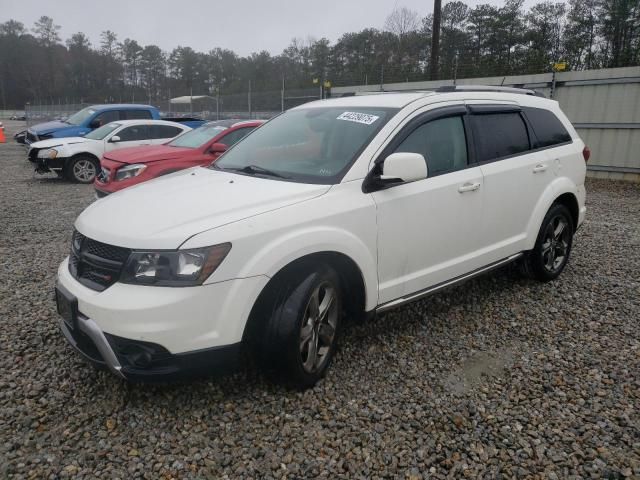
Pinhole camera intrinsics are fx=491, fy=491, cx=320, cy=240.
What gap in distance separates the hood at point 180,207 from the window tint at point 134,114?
11761 mm

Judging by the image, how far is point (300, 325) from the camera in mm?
2688

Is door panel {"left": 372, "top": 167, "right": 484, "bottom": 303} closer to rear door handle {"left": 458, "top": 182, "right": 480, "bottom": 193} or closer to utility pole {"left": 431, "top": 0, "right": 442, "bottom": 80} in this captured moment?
rear door handle {"left": 458, "top": 182, "right": 480, "bottom": 193}

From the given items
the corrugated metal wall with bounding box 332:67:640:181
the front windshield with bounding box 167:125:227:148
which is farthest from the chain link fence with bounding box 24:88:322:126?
the front windshield with bounding box 167:125:227:148

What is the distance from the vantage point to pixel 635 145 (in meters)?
10.6

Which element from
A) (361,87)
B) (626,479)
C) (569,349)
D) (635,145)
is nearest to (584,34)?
(361,87)

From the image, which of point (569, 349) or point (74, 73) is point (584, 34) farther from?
point (74, 73)

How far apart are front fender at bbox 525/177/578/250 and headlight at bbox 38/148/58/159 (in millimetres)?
10437

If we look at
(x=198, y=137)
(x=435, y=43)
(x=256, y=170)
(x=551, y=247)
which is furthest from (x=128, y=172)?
(x=435, y=43)

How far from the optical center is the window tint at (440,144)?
337 centimetres

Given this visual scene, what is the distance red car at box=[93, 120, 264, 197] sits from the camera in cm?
725

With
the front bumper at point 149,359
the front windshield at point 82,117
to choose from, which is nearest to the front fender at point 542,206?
the front bumper at point 149,359

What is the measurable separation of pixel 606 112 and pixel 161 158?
31.4 feet

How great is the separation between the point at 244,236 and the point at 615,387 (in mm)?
2415

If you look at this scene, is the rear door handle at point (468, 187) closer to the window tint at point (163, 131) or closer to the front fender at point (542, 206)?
the front fender at point (542, 206)
